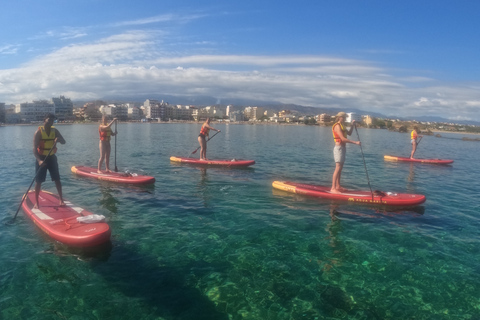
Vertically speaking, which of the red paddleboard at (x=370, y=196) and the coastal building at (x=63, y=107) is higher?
the coastal building at (x=63, y=107)

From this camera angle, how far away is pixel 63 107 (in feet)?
609

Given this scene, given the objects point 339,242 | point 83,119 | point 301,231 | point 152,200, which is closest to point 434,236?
point 339,242

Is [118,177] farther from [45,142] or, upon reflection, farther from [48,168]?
[45,142]

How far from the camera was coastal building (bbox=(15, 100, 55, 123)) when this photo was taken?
547 ft

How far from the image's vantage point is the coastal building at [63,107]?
177 meters

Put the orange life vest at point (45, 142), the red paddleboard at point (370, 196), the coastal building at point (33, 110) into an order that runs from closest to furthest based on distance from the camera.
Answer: the orange life vest at point (45, 142), the red paddleboard at point (370, 196), the coastal building at point (33, 110)

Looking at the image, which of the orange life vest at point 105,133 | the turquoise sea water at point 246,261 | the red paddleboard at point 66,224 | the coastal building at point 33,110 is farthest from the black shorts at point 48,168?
the coastal building at point 33,110

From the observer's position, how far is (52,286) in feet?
21.7

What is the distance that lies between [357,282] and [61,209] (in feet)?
28.9

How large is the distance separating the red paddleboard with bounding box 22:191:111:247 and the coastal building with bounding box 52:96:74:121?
186025 mm

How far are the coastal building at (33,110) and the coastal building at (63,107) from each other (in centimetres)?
572

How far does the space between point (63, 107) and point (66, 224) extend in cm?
20370

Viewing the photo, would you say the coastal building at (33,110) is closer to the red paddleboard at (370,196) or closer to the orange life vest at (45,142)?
the orange life vest at (45,142)

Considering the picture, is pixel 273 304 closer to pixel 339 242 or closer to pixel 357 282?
pixel 357 282
